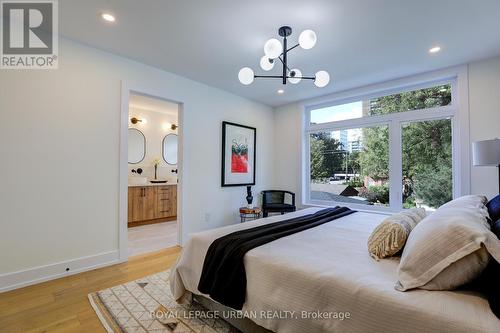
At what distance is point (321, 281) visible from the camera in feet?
3.89

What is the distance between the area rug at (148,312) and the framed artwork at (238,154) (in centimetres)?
226

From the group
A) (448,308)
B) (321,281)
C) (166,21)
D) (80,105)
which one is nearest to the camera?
(448,308)

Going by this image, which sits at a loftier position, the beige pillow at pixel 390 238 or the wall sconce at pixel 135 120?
the wall sconce at pixel 135 120

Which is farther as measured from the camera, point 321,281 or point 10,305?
point 10,305

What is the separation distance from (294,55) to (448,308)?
2.82 m

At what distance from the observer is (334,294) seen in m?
1.13

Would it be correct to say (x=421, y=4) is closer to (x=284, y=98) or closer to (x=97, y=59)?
(x=284, y=98)

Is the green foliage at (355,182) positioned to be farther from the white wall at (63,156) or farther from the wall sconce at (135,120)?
the wall sconce at (135,120)

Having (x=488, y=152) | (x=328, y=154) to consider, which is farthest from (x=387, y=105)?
(x=488, y=152)

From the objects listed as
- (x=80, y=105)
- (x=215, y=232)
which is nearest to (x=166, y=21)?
(x=80, y=105)

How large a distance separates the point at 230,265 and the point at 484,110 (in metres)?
3.72

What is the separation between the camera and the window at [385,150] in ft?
11.2

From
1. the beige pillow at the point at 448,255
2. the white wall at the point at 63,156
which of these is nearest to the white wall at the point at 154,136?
the white wall at the point at 63,156

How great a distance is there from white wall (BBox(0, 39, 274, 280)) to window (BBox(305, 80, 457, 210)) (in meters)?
3.01
